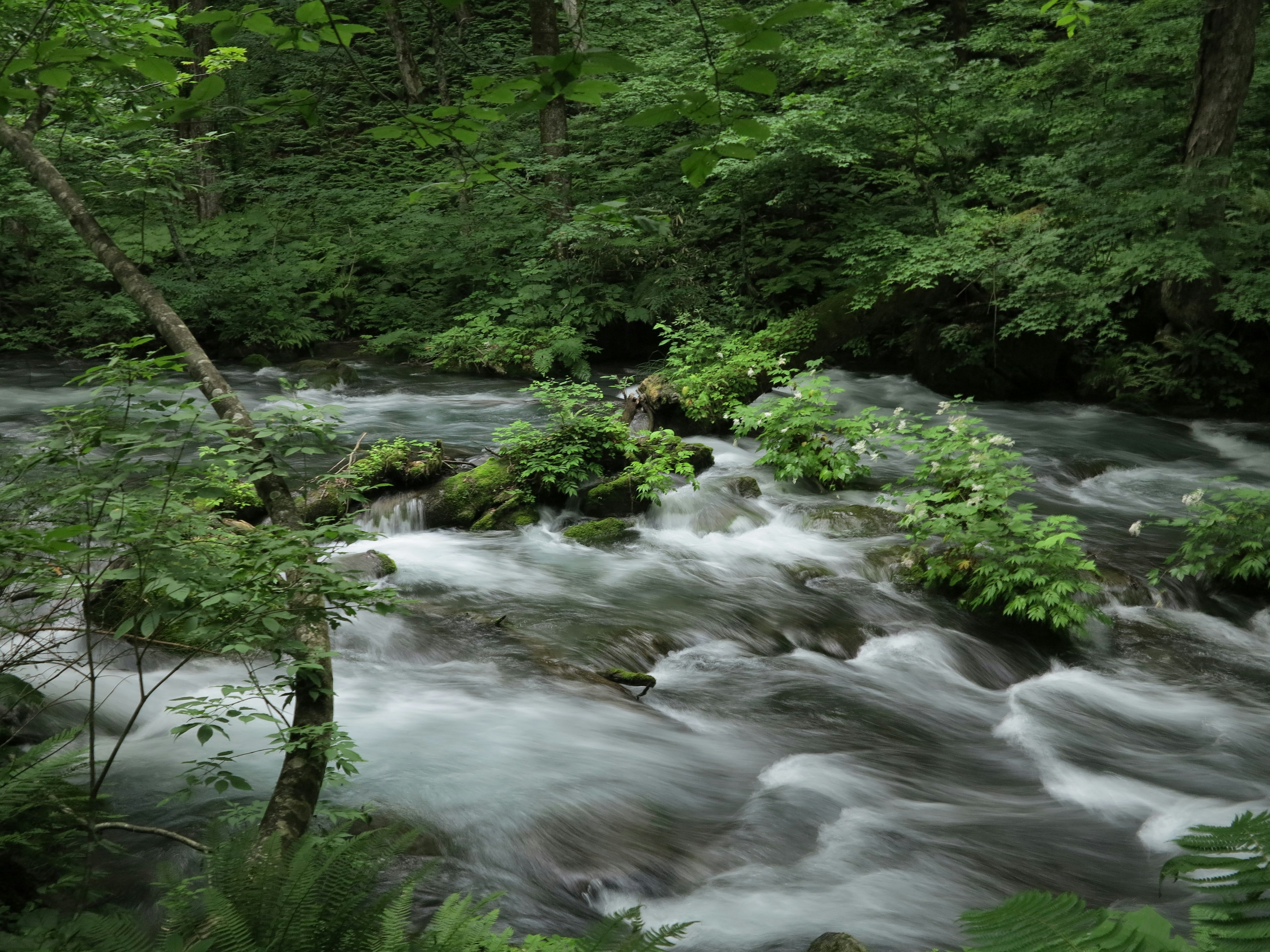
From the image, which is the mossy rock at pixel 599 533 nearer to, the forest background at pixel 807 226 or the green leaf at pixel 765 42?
the forest background at pixel 807 226

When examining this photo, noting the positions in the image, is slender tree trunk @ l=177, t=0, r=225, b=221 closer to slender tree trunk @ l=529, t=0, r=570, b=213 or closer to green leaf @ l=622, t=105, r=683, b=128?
slender tree trunk @ l=529, t=0, r=570, b=213

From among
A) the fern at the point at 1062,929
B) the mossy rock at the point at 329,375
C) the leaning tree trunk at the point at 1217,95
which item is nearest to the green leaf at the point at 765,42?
the fern at the point at 1062,929

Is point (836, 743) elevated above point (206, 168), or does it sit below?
below

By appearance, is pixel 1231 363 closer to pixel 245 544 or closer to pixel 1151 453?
pixel 1151 453

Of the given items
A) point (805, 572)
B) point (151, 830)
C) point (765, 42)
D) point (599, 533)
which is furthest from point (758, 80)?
point (599, 533)

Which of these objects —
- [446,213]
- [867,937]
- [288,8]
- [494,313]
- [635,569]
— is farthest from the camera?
[446,213]

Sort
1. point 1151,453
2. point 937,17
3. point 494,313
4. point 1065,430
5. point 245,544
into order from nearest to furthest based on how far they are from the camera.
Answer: point 245,544 < point 1151,453 < point 1065,430 < point 937,17 < point 494,313

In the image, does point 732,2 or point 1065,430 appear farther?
point 732,2

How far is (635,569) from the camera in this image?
24.3 feet

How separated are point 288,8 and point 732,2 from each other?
1688cm

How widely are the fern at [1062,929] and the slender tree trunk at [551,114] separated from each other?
11.5 meters

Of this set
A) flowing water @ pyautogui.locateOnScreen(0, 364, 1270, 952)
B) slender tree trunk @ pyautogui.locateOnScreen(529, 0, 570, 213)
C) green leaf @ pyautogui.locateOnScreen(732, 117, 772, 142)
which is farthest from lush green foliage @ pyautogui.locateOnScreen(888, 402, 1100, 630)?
slender tree trunk @ pyautogui.locateOnScreen(529, 0, 570, 213)

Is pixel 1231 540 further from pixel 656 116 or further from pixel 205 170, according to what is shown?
pixel 205 170

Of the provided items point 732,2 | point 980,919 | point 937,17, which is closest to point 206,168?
point 732,2
